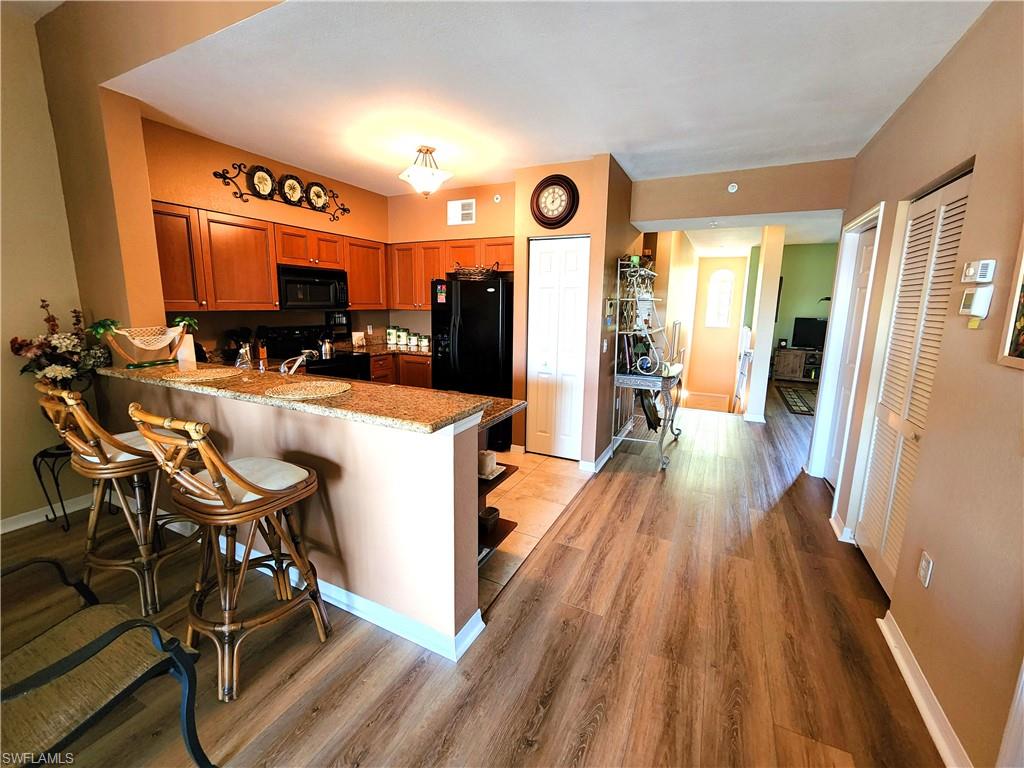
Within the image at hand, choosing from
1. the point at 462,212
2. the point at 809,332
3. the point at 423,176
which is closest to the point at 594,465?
the point at 423,176

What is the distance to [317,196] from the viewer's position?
3.96 metres

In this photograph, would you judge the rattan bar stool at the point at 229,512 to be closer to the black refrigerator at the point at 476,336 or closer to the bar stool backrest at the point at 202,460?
the bar stool backrest at the point at 202,460

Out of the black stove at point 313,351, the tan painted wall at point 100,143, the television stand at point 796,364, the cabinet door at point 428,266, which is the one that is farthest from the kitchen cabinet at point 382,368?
the television stand at point 796,364

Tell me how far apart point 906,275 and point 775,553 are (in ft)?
5.68

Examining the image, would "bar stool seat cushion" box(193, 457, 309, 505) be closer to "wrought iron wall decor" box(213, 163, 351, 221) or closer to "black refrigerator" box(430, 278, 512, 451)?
"black refrigerator" box(430, 278, 512, 451)

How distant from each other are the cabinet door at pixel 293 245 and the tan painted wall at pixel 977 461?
4.42 meters

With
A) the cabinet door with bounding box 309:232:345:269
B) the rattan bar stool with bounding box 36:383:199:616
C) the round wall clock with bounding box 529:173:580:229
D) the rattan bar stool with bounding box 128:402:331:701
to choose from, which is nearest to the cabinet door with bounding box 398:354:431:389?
the cabinet door with bounding box 309:232:345:269

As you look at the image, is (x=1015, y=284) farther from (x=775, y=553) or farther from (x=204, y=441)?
(x=204, y=441)

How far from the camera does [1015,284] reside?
1262 mm

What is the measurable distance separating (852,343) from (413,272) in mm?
4199

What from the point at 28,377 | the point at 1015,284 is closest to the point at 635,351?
the point at 1015,284

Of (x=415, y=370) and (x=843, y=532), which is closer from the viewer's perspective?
(x=843, y=532)

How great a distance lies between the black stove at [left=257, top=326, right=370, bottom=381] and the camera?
12.7 ft

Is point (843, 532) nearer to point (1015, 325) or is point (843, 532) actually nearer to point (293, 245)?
point (1015, 325)
